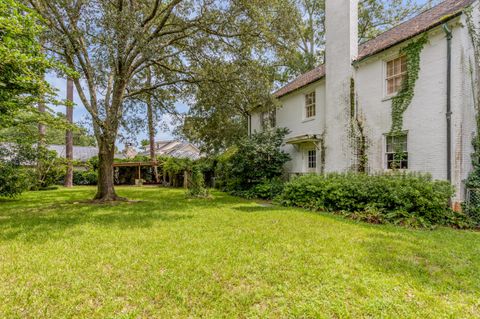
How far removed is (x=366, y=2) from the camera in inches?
815

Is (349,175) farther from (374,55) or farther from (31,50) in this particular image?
(31,50)

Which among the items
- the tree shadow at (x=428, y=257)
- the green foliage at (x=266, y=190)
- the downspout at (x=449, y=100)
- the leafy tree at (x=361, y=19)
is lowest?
the tree shadow at (x=428, y=257)

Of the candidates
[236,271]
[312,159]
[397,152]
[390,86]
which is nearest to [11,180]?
[236,271]

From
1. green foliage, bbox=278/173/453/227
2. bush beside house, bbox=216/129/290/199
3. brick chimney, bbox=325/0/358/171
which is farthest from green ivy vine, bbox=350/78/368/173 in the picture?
bush beside house, bbox=216/129/290/199

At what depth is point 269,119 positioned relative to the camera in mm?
16922

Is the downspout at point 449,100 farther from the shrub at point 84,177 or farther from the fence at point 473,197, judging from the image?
the shrub at point 84,177

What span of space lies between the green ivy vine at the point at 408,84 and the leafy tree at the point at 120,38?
17.9 ft

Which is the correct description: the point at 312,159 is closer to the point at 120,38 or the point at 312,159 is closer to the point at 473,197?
the point at 473,197

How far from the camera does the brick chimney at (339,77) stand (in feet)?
37.1

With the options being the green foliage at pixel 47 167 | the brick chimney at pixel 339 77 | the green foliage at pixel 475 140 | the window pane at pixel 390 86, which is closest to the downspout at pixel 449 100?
the green foliage at pixel 475 140

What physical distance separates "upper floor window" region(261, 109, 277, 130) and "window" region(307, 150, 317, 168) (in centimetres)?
360

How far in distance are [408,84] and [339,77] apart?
10.1 feet

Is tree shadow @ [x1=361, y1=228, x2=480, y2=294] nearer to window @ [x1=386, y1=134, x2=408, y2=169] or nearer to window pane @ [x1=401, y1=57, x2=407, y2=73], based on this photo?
window @ [x1=386, y1=134, x2=408, y2=169]

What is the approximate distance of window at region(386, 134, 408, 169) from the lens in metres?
9.38
